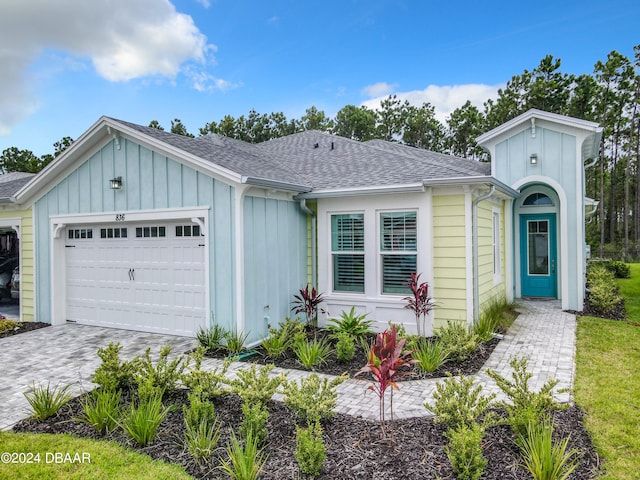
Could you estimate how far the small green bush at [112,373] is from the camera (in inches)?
187

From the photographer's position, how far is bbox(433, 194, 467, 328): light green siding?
7.46 m

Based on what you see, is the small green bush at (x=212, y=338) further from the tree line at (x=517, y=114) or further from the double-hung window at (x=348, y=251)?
the tree line at (x=517, y=114)

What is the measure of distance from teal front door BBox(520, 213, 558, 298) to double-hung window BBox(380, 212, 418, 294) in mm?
5844

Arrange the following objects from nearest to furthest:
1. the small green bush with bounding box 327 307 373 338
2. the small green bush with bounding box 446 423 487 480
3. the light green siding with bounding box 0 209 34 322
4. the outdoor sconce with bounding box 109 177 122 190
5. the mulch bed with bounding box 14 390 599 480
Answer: the small green bush with bounding box 446 423 487 480 → the mulch bed with bounding box 14 390 599 480 → the small green bush with bounding box 327 307 373 338 → the outdoor sconce with bounding box 109 177 122 190 → the light green siding with bounding box 0 209 34 322

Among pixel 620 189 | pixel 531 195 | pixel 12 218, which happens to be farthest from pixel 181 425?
pixel 620 189

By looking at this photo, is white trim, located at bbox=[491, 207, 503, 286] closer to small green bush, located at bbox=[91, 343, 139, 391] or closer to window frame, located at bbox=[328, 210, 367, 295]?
window frame, located at bbox=[328, 210, 367, 295]

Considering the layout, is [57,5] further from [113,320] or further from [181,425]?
[181,425]

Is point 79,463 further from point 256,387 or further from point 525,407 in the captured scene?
point 525,407

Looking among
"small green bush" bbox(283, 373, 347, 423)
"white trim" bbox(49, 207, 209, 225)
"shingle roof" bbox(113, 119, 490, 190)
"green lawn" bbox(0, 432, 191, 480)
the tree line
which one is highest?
the tree line

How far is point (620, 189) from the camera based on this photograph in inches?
1446

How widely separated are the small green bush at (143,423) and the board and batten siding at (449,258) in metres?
5.28

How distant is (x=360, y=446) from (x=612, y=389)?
11.8 feet

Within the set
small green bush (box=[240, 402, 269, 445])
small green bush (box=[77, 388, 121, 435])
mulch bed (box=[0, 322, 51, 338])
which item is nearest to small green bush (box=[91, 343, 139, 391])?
small green bush (box=[77, 388, 121, 435])

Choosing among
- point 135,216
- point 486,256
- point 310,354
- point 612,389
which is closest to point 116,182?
point 135,216
